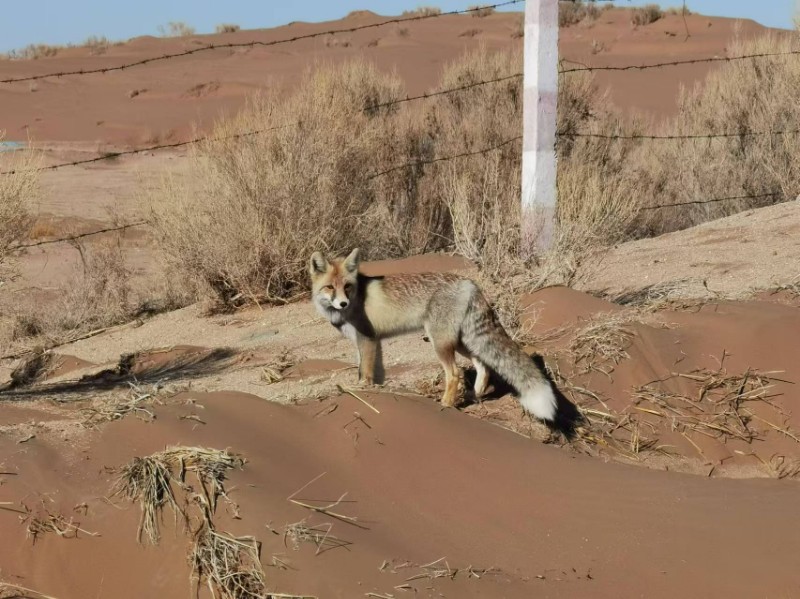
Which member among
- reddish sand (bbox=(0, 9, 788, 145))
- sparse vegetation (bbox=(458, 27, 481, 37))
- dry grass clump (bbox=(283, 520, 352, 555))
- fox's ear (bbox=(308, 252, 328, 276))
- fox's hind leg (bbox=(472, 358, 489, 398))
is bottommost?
dry grass clump (bbox=(283, 520, 352, 555))

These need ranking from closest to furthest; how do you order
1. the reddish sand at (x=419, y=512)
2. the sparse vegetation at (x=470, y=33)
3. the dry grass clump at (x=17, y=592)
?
the dry grass clump at (x=17, y=592) → the reddish sand at (x=419, y=512) → the sparse vegetation at (x=470, y=33)

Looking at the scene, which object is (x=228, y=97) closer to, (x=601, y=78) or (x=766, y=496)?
(x=601, y=78)

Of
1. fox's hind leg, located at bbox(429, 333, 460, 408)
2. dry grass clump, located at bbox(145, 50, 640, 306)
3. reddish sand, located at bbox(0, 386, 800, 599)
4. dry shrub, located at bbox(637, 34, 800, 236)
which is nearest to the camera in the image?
reddish sand, located at bbox(0, 386, 800, 599)

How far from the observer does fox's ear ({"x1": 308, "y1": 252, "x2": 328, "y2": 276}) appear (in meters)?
7.10

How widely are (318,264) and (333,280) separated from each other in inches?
7.0

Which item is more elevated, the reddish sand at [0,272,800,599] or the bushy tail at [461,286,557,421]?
the bushy tail at [461,286,557,421]

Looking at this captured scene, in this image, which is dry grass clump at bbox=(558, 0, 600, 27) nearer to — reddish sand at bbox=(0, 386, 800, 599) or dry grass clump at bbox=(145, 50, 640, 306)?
dry grass clump at bbox=(145, 50, 640, 306)

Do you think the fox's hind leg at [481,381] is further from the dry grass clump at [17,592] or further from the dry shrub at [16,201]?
the dry shrub at [16,201]

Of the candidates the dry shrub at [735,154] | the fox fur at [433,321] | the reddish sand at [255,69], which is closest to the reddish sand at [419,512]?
the fox fur at [433,321]

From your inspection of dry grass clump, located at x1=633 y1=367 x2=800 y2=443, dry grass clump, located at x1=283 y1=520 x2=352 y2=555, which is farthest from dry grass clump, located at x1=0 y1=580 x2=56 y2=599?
dry grass clump, located at x1=633 y1=367 x2=800 y2=443

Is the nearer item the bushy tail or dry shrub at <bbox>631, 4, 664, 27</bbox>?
the bushy tail

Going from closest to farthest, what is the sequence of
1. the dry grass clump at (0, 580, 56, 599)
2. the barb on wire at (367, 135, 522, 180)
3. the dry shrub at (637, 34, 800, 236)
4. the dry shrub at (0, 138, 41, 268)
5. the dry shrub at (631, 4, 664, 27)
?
the dry grass clump at (0, 580, 56, 599), the dry shrub at (0, 138, 41, 268), the barb on wire at (367, 135, 522, 180), the dry shrub at (637, 34, 800, 236), the dry shrub at (631, 4, 664, 27)

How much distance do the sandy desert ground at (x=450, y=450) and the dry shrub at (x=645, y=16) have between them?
139ft

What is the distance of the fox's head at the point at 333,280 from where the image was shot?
700cm
